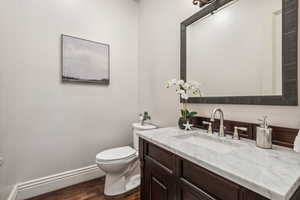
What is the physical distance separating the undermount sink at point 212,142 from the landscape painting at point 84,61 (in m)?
1.40

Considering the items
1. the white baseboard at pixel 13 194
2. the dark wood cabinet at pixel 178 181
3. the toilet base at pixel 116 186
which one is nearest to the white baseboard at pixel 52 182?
the white baseboard at pixel 13 194

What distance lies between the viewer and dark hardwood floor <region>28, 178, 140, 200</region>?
1.59 meters

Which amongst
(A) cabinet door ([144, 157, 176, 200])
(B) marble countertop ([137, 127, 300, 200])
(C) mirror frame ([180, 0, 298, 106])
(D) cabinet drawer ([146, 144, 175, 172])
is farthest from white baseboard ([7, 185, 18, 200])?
(C) mirror frame ([180, 0, 298, 106])

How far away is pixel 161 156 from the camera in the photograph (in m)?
0.99

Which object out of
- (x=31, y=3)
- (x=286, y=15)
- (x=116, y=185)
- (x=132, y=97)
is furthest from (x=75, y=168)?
(x=286, y=15)

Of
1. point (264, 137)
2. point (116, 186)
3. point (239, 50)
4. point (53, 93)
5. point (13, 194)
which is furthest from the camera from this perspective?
point (53, 93)

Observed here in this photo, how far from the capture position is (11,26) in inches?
59.3

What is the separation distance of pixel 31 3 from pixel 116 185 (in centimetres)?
218

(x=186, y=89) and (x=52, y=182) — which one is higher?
(x=186, y=89)

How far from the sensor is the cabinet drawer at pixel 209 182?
0.58 metres

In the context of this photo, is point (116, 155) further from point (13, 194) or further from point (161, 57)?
point (161, 57)

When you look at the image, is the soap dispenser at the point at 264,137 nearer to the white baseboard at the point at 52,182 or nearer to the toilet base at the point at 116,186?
the toilet base at the point at 116,186

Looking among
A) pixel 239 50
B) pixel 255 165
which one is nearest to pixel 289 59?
pixel 239 50

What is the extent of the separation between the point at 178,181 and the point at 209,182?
0.73 ft
